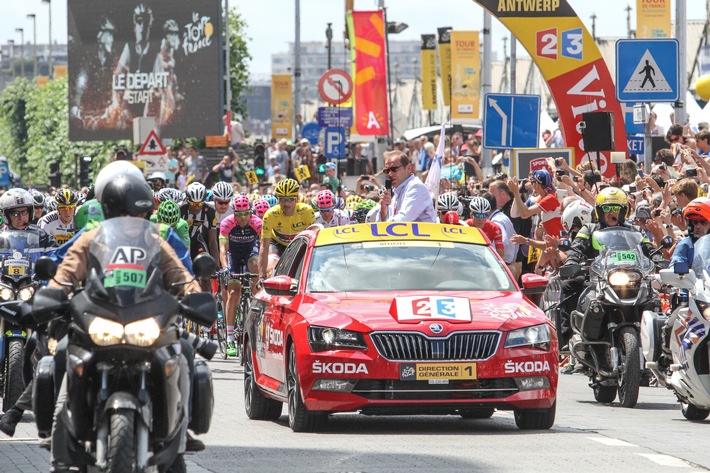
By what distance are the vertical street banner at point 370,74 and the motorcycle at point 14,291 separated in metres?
24.9

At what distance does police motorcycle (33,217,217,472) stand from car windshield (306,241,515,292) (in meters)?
4.94

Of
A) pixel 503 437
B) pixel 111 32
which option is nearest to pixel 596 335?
pixel 503 437

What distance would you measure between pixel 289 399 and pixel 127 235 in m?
4.96

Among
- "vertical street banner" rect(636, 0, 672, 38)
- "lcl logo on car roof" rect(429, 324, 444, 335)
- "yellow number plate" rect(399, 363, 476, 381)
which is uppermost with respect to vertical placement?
"vertical street banner" rect(636, 0, 672, 38)

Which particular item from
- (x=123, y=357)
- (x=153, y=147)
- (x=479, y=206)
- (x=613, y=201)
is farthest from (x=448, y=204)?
(x=153, y=147)

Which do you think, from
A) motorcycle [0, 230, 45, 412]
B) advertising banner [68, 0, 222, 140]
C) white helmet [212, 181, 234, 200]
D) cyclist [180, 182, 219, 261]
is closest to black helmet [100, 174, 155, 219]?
motorcycle [0, 230, 45, 412]

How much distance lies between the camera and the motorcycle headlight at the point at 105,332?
8477 mm

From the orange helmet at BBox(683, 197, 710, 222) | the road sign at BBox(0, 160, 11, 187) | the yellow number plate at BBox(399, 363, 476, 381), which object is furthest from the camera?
the road sign at BBox(0, 160, 11, 187)

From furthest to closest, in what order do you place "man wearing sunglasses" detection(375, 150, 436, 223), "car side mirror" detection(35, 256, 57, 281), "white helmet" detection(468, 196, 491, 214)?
"white helmet" detection(468, 196, 491, 214) < "man wearing sunglasses" detection(375, 150, 436, 223) < "car side mirror" detection(35, 256, 57, 281)

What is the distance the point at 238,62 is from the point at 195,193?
73707 millimetres

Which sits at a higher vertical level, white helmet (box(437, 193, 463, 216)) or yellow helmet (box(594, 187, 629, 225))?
yellow helmet (box(594, 187, 629, 225))

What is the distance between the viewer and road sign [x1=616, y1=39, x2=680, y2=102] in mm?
22219

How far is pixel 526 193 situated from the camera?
26078 millimetres

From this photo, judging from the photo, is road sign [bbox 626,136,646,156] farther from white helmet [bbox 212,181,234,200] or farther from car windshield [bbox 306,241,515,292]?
car windshield [bbox 306,241,515,292]
